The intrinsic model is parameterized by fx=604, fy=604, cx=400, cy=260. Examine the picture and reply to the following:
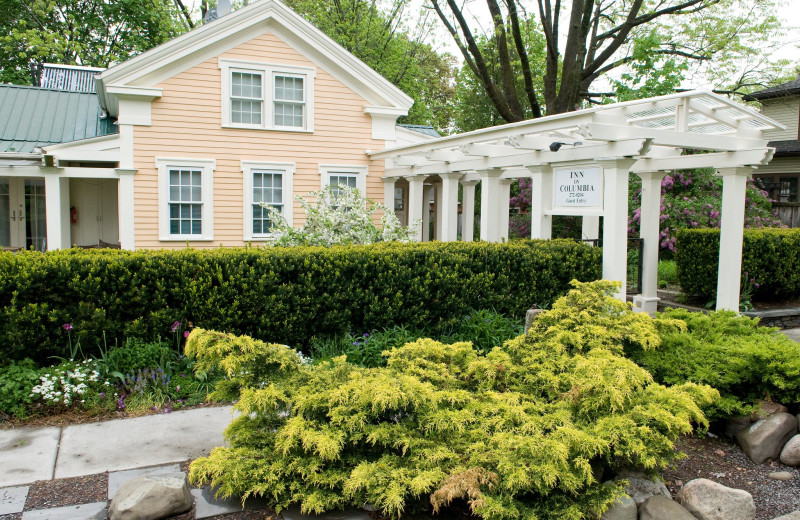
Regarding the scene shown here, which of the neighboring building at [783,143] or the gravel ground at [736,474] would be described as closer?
the gravel ground at [736,474]

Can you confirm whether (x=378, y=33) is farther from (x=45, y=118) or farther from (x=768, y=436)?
(x=768, y=436)

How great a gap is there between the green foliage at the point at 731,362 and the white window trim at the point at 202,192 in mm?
9600

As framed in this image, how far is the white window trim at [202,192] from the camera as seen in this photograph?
1220cm

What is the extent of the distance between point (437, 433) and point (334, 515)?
2.45 feet

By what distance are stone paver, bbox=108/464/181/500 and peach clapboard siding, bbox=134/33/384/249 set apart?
29.2ft

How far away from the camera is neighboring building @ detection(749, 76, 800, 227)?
23109 millimetres

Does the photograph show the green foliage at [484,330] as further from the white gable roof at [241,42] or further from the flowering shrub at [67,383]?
the white gable roof at [241,42]

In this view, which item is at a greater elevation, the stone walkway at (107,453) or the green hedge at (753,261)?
the green hedge at (753,261)

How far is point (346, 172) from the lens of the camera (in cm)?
1377

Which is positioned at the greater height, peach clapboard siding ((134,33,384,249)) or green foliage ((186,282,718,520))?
peach clapboard siding ((134,33,384,249))

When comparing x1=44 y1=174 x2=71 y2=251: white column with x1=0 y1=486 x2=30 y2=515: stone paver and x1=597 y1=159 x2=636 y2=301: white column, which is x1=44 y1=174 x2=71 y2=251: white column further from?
x1=597 y1=159 x2=636 y2=301: white column

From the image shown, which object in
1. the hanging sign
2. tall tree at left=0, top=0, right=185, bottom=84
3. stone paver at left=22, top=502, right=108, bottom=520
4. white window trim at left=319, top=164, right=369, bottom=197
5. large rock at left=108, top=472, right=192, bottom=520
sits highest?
tall tree at left=0, top=0, right=185, bottom=84

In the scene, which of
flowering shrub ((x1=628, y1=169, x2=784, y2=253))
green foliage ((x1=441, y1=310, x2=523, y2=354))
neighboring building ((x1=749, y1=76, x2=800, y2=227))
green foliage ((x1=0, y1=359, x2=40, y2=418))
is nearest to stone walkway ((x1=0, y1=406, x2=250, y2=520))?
green foliage ((x1=0, y1=359, x2=40, y2=418))

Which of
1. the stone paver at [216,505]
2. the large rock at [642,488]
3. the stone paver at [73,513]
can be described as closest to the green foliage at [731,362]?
the large rock at [642,488]
